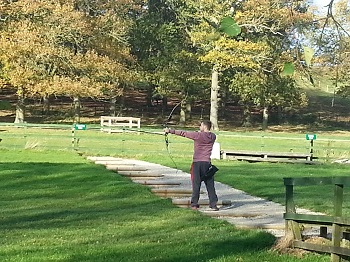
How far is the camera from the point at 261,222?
1076 cm

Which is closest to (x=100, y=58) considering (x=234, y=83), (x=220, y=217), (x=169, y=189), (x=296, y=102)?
(x=234, y=83)

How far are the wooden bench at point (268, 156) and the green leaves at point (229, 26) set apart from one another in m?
24.9

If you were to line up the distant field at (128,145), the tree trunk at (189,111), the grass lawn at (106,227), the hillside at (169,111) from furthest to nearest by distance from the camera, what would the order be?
the tree trunk at (189,111) < the hillside at (169,111) < the distant field at (128,145) < the grass lawn at (106,227)

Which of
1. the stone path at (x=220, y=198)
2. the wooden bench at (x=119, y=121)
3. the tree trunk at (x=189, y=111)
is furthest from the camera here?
the tree trunk at (x=189, y=111)

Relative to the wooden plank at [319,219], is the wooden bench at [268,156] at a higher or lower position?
lower

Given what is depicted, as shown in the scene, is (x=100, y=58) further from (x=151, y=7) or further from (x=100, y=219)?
(x=100, y=219)

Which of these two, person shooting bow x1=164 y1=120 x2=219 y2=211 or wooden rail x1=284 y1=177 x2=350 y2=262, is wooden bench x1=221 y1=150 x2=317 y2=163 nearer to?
person shooting bow x1=164 y1=120 x2=219 y2=211

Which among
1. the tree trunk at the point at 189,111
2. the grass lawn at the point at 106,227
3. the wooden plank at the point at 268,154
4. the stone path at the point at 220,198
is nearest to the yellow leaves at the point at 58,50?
the tree trunk at the point at 189,111

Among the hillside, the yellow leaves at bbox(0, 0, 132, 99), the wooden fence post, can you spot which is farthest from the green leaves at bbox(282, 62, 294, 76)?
the hillside

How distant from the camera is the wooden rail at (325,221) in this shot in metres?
7.22

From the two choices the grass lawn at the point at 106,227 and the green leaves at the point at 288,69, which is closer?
the green leaves at the point at 288,69

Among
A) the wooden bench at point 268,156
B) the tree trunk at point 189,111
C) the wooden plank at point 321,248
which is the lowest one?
the wooden bench at point 268,156

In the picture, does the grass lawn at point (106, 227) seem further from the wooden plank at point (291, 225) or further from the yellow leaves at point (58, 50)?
the yellow leaves at point (58, 50)

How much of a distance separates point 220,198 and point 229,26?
40.8ft
